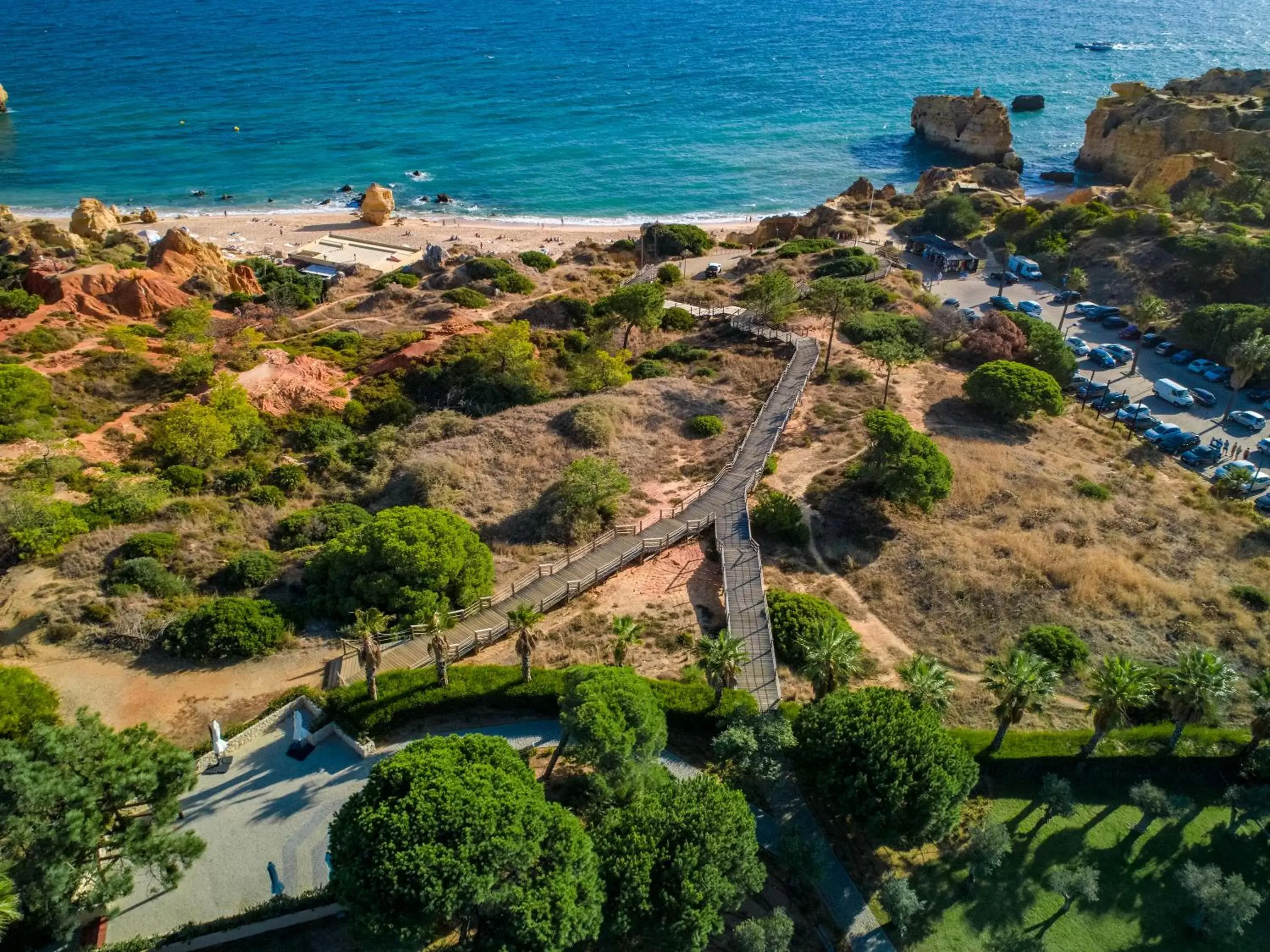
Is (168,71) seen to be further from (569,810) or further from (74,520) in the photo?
(569,810)

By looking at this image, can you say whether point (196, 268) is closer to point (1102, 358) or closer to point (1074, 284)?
point (1102, 358)

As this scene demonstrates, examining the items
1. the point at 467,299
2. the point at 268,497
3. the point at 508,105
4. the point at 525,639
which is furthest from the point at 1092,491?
the point at 508,105

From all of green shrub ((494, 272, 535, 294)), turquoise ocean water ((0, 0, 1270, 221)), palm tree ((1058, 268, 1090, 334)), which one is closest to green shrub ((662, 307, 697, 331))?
green shrub ((494, 272, 535, 294))

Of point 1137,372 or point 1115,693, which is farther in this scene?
point 1137,372

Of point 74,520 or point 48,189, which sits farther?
point 48,189

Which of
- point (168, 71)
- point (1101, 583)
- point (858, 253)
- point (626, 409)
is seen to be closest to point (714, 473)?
point (626, 409)

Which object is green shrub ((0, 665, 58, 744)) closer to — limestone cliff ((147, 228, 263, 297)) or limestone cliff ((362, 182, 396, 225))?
limestone cliff ((147, 228, 263, 297))

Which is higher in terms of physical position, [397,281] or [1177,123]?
[1177,123]
